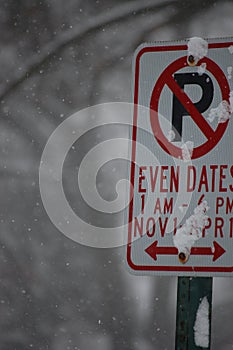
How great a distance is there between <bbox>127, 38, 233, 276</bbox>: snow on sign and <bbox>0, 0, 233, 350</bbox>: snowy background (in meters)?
3.02

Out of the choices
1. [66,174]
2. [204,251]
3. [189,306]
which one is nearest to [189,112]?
[204,251]

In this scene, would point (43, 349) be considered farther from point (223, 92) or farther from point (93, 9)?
point (223, 92)

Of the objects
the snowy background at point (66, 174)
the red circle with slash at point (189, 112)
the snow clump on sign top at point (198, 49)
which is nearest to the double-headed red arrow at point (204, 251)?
the red circle with slash at point (189, 112)

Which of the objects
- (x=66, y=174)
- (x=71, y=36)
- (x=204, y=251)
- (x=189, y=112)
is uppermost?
(x=71, y=36)

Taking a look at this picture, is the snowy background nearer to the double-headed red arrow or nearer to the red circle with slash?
the red circle with slash

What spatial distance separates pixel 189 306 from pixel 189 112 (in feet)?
1.32

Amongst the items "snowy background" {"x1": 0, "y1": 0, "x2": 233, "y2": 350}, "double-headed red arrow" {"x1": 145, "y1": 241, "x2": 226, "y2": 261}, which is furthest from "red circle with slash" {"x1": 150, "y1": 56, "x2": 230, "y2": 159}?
"snowy background" {"x1": 0, "y1": 0, "x2": 233, "y2": 350}

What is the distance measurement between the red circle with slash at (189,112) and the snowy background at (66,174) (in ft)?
9.88

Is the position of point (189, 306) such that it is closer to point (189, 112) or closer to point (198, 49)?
point (189, 112)

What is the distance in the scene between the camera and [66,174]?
5.10 metres

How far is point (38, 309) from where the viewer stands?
5.01 meters

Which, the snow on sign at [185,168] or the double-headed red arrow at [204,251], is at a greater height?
the snow on sign at [185,168]

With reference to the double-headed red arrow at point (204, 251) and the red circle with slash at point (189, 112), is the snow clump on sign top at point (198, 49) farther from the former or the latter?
the double-headed red arrow at point (204, 251)

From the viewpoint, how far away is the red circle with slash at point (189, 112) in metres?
1.57
